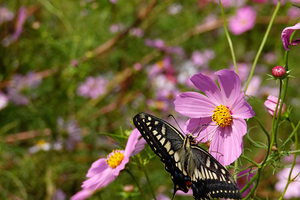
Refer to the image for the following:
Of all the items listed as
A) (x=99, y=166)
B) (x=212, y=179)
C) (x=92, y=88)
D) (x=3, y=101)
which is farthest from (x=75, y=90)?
(x=212, y=179)

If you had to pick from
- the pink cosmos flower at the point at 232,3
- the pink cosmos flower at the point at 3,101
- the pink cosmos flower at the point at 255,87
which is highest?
the pink cosmos flower at the point at 232,3

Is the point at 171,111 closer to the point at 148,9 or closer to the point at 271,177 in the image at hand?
the point at 148,9

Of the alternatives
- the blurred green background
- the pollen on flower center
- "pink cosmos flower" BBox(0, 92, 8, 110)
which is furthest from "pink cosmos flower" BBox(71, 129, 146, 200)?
"pink cosmos flower" BBox(0, 92, 8, 110)

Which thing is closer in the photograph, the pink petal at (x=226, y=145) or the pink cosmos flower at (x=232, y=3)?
the pink petal at (x=226, y=145)

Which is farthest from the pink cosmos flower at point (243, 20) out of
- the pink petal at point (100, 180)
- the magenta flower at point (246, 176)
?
the pink petal at point (100, 180)

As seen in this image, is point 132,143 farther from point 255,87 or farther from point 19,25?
point 255,87

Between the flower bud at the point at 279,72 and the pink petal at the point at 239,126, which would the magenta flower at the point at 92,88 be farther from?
the flower bud at the point at 279,72
